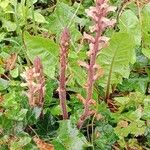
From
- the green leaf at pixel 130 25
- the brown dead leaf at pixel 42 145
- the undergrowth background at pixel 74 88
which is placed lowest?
the brown dead leaf at pixel 42 145

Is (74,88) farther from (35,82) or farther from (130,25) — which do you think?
(130,25)

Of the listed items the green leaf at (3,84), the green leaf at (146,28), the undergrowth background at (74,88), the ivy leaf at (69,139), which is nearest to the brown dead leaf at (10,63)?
the undergrowth background at (74,88)

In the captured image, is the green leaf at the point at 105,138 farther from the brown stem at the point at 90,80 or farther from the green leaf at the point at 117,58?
the green leaf at the point at 117,58

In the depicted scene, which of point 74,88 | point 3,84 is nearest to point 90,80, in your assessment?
point 74,88

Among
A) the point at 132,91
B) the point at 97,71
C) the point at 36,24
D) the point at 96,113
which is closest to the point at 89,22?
the point at 36,24

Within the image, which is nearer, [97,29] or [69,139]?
[97,29]

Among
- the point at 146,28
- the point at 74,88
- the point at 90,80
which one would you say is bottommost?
the point at 74,88

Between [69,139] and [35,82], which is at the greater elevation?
[35,82]
